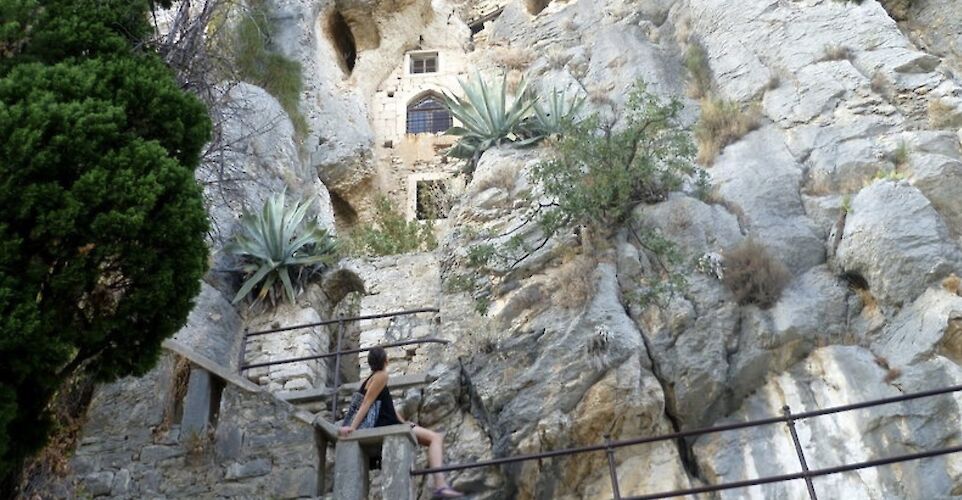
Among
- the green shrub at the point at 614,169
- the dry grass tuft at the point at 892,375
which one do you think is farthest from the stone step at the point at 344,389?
the dry grass tuft at the point at 892,375

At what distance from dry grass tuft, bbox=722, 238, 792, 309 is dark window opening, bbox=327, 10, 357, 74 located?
13157 mm

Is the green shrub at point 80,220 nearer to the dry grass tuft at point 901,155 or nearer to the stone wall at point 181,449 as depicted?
the stone wall at point 181,449

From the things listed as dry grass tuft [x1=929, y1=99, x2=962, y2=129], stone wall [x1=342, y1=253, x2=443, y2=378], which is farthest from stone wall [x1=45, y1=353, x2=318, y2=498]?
dry grass tuft [x1=929, y1=99, x2=962, y2=129]

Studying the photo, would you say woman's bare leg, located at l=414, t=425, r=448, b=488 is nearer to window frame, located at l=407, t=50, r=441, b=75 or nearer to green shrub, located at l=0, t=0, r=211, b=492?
green shrub, located at l=0, t=0, r=211, b=492

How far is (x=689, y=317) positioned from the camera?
998 cm

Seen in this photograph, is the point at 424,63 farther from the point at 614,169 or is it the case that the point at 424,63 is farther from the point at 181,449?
the point at 181,449

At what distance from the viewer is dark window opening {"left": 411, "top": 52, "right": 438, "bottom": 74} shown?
21.9m

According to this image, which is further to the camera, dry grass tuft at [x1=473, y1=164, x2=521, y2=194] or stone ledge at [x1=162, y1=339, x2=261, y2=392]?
dry grass tuft at [x1=473, y1=164, x2=521, y2=194]

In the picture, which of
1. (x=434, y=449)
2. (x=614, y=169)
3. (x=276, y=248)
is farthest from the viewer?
(x=276, y=248)

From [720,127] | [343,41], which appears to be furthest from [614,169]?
[343,41]

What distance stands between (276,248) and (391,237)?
2.23m

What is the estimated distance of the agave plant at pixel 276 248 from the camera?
12641 millimetres

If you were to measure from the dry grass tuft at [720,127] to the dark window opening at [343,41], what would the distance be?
10.0m

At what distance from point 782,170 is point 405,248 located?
222 inches
